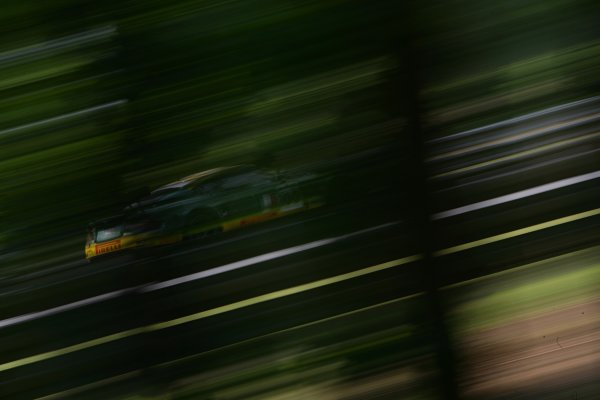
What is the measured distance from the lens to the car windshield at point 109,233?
7.19ft

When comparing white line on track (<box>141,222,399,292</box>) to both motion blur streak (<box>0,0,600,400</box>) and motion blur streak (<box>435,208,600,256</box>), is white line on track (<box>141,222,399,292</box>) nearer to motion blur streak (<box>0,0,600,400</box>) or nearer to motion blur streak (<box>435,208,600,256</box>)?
motion blur streak (<box>0,0,600,400</box>)

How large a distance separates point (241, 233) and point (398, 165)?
47cm

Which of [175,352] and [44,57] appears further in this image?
[175,352]

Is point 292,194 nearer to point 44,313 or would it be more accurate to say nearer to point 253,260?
point 253,260

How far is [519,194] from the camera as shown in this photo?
7.27ft

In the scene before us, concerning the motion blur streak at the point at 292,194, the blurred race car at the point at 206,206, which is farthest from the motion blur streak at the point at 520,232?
the blurred race car at the point at 206,206

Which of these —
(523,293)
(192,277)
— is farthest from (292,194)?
(523,293)

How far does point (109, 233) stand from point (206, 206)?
0.33 meters

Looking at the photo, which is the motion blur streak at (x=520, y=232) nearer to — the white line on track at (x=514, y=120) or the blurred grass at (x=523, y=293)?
the blurred grass at (x=523, y=293)

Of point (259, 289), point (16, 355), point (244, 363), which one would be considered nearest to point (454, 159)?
point (259, 289)

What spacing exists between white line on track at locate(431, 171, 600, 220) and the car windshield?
87 centimetres

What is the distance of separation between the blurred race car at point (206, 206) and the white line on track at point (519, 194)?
369 millimetres

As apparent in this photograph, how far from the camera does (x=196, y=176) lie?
2.18 m

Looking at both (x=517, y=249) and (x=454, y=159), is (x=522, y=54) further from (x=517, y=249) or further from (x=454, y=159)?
(x=517, y=249)
